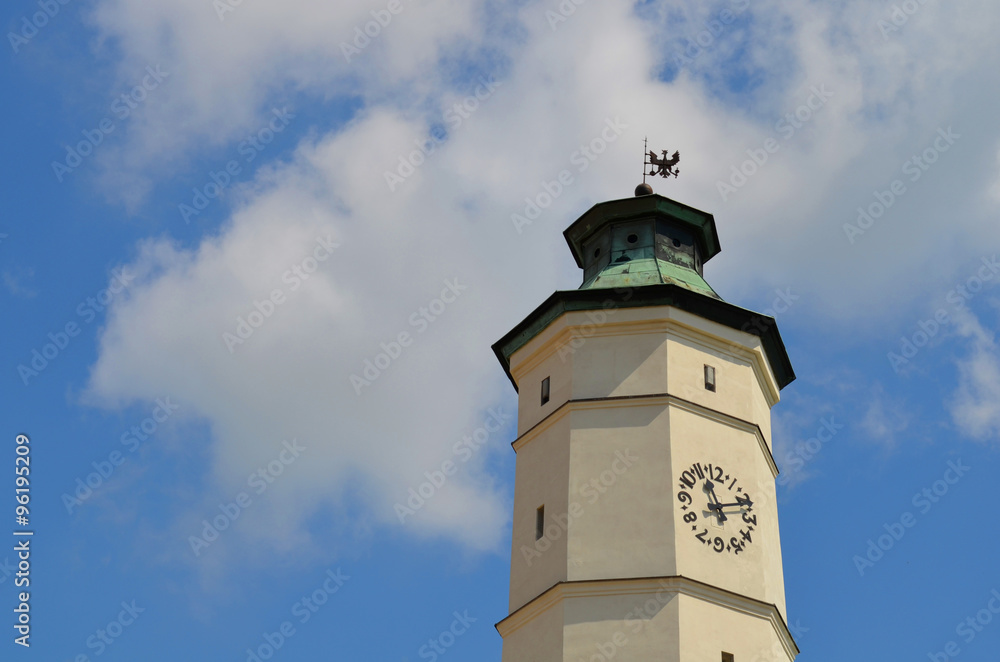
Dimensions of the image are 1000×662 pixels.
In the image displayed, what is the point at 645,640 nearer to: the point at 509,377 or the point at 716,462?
the point at 716,462

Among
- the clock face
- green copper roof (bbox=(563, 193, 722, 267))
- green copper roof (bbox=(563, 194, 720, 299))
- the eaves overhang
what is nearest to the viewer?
the clock face

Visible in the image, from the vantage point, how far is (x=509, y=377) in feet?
98.7

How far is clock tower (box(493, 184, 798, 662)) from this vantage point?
80.0 ft

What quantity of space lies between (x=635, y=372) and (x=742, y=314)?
296 centimetres

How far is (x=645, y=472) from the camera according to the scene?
25797 millimetres

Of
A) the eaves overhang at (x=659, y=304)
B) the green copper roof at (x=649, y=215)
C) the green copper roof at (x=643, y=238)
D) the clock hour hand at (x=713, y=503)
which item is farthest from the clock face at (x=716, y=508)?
the green copper roof at (x=649, y=215)

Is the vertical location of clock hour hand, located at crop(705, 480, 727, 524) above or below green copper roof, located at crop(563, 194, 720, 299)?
below

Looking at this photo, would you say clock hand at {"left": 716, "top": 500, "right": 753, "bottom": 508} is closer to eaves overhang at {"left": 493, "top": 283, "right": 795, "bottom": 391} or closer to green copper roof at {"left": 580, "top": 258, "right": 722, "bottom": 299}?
eaves overhang at {"left": 493, "top": 283, "right": 795, "bottom": 391}

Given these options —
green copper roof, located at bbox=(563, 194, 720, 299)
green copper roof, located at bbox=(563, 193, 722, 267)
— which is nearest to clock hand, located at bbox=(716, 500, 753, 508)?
green copper roof, located at bbox=(563, 194, 720, 299)

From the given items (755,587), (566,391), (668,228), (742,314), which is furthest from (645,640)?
(668,228)

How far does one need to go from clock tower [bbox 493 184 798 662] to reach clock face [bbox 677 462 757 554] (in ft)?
0.09

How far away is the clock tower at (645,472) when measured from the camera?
2439 cm

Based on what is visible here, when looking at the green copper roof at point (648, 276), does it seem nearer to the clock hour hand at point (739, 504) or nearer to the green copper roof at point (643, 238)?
the green copper roof at point (643, 238)

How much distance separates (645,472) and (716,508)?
59.1 inches
